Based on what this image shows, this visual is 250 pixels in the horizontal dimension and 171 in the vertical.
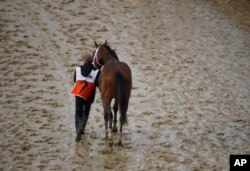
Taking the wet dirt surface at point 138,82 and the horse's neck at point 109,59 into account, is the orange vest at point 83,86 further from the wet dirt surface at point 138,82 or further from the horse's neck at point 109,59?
the wet dirt surface at point 138,82

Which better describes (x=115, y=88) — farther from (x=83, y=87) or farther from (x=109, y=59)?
(x=109, y=59)

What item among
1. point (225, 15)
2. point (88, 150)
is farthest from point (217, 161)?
point (225, 15)

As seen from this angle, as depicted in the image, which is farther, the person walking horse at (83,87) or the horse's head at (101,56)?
the horse's head at (101,56)

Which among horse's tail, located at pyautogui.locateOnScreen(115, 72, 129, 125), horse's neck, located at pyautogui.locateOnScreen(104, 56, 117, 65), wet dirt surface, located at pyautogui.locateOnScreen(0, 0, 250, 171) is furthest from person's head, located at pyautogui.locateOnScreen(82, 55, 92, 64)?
wet dirt surface, located at pyautogui.locateOnScreen(0, 0, 250, 171)

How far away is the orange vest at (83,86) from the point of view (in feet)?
24.5

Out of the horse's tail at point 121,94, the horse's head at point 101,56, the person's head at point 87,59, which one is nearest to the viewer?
the horse's tail at point 121,94

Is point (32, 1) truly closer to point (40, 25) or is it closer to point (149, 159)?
point (40, 25)

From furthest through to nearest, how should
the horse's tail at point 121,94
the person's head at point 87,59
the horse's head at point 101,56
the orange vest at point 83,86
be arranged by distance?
the horse's head at point 101,56 → the person's head at point 87,59 → the orange vest at point 83,86 → the horse's tail at point 121,94

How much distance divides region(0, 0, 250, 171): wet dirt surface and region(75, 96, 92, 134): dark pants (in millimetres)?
269

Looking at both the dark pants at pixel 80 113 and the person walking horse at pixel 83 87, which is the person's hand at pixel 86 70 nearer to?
the person walking horse at pixel 83 87

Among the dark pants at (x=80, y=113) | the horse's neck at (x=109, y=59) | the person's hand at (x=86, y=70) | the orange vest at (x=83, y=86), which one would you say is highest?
the horse's neck at (x=109, y=59)

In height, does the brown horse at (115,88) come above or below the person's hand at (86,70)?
below

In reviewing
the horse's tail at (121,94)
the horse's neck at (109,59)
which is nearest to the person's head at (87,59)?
the horse's neck at (109,59)

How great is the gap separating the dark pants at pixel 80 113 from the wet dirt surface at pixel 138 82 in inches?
10.6
